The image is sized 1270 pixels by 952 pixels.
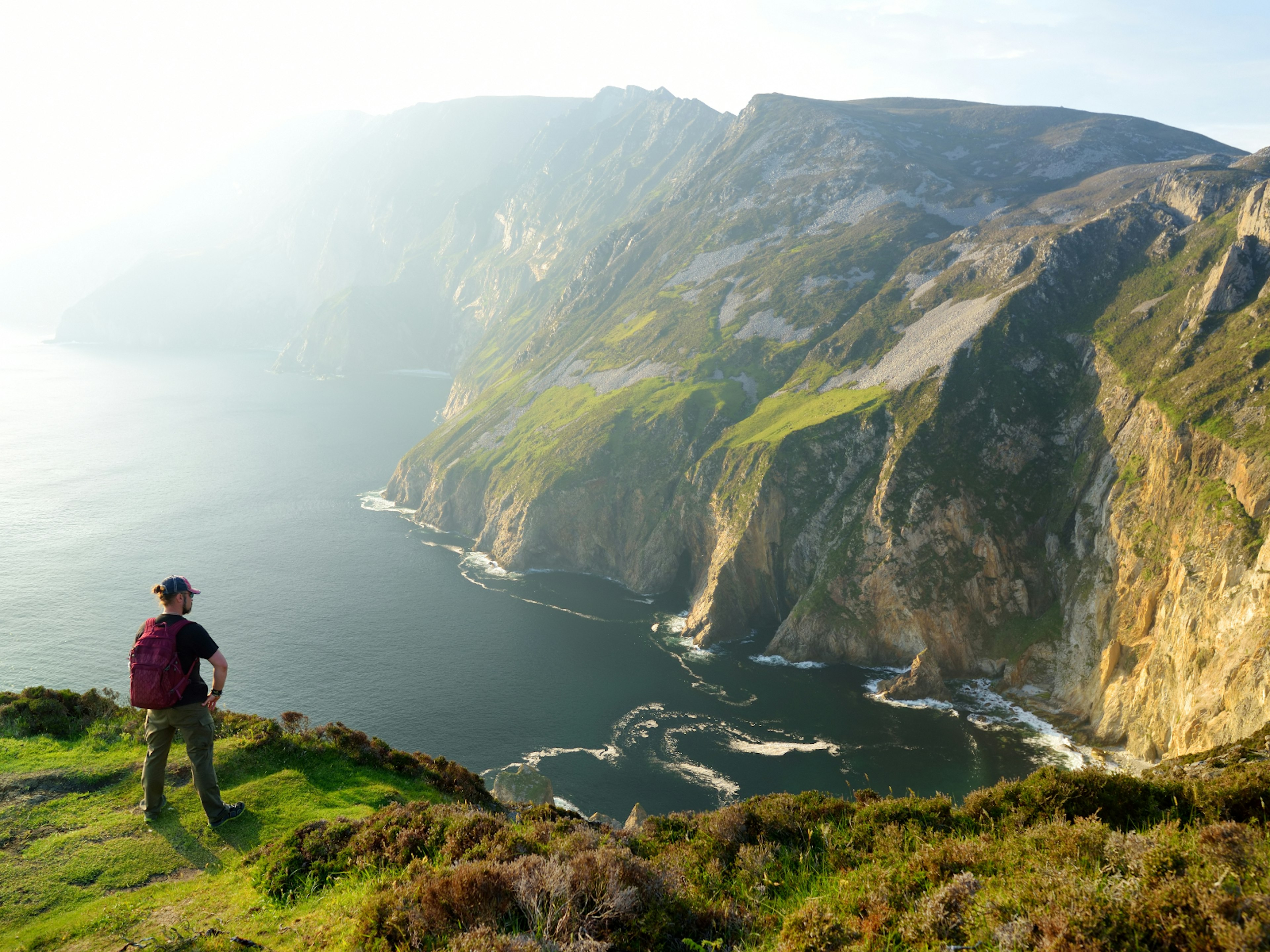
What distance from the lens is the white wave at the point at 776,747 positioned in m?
55.3

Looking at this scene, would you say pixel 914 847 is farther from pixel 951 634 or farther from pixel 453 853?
pixel 951 634

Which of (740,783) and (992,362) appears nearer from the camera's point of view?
(740,783)

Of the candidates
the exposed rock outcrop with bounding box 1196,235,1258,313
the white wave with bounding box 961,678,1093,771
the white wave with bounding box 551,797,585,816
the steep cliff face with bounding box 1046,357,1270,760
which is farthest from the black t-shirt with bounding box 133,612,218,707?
the exposed rock outcrop with bounding box 1196,235,1258,313

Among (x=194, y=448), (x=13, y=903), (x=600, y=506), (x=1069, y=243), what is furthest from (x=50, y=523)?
(x=1069, y=243)

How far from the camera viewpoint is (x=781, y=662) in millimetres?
71750

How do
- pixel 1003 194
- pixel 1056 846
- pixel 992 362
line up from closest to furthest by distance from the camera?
pixel 1056 846
pixel 992 362
pixel 1003 194

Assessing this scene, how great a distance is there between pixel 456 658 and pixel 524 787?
1229 inches

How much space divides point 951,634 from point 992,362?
112ft

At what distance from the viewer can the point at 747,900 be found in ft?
35.4

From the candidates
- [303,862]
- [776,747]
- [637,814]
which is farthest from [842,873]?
[776,747]

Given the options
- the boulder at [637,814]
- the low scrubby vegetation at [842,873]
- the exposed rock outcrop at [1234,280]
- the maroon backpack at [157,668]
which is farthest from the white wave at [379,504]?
the low scrubby vegetation at [842,873]

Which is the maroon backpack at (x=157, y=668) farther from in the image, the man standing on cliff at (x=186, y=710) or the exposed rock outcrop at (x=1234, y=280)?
the exposed rock outcrop at (x=1234, y=280)

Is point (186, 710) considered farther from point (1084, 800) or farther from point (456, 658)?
point (456, 658)

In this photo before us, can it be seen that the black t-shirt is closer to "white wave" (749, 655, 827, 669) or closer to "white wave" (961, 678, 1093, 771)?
"white wave" (961, 678, 1093, 771)
